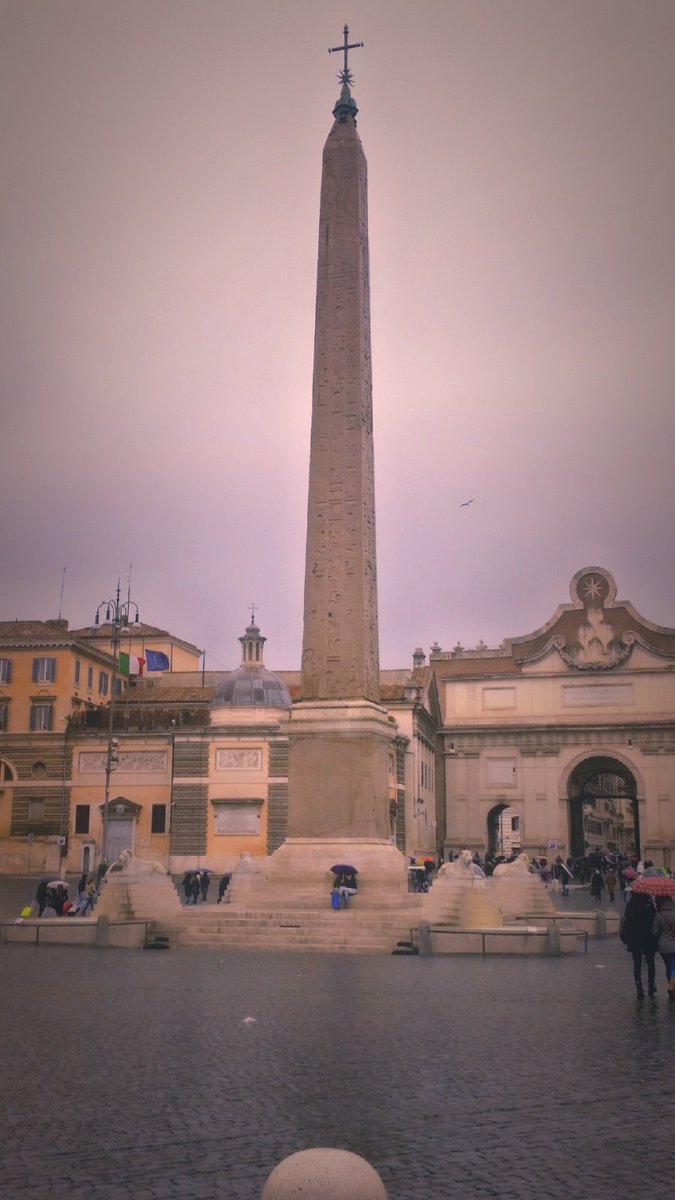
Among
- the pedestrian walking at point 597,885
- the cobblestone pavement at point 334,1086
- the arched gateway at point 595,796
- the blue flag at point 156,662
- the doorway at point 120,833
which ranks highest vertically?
the blue flag at point 156,662

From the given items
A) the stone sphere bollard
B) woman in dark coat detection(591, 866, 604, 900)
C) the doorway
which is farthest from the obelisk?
the doorway

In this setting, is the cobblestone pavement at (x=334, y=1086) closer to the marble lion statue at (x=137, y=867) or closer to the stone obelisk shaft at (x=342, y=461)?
the marble lion statue at (x=137, y=867)

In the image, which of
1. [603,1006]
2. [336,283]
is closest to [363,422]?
[336,283]

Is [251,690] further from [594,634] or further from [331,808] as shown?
[331,808]

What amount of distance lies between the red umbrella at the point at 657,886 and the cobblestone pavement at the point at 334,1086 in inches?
39.0

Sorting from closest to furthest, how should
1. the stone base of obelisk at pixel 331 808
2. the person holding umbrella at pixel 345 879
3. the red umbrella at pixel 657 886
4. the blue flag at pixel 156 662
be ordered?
the red umbrella at pixel 657 886, the person holding umbrella at pixel 345 879, the stone base of obelisk at pixel 331 808, the blue flag at pixel 156 662

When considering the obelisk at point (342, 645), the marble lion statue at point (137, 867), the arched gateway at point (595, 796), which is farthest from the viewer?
the arched gateway at point (595, 796)

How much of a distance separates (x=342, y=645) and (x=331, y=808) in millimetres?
2543

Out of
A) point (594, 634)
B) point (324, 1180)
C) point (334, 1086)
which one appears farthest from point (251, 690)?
point (324, 1180)

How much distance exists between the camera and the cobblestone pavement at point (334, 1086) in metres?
4.79

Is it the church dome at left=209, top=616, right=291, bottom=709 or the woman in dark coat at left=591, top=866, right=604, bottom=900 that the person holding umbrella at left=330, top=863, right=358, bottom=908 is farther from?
the church dome at left=209, top=616, right=291, bottom=709

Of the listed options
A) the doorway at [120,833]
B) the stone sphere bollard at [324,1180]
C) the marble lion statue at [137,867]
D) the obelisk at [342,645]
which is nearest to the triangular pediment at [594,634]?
the doorway at [120,833]

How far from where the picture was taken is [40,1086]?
6414mm

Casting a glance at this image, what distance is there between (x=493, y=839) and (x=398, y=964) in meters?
39.0
